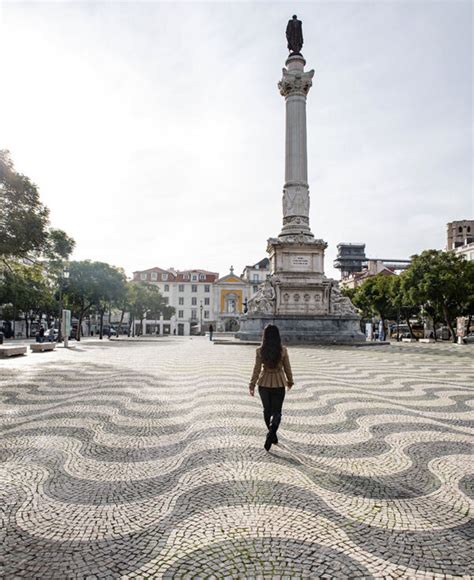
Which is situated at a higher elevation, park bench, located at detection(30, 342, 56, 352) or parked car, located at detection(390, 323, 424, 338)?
park bench, located at detection(30, 342, 56, 352)

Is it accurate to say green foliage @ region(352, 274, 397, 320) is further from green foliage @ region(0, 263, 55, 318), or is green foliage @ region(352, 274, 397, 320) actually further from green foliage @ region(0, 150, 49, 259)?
green foliage @ region(0, 150, 49, 259)

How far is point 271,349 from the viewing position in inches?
187

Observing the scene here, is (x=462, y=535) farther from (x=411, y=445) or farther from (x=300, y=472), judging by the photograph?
(x=411, y=445)

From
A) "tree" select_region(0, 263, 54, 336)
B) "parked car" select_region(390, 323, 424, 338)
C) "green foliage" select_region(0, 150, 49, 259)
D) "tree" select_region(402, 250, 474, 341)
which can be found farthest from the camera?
"parked car" select_region(390, 323, 424, 338)

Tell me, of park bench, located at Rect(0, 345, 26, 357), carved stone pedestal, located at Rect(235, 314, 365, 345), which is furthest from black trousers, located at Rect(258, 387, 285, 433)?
carved stone pedestal, located at Rect(235, 314, 365, 345)

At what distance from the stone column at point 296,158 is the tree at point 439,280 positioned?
14.9 m

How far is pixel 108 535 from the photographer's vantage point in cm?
292

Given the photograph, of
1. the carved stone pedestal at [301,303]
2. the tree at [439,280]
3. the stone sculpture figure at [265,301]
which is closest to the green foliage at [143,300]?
the stone sculpture figure at [265,301]

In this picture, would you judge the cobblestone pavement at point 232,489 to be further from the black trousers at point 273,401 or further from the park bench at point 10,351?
the park bench at point 10,351

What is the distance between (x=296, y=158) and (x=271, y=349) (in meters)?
27.5

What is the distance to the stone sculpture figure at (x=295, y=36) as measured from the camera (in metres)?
32.4

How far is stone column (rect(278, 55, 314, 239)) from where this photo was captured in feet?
96.0

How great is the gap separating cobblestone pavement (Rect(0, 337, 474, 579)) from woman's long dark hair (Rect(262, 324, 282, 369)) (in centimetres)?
110

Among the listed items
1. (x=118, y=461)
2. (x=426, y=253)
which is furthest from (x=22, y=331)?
(x=118, y=461)
